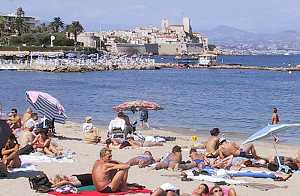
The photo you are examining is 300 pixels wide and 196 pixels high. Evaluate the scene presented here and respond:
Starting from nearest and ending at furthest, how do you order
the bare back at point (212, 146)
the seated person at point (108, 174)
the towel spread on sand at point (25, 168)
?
the seated person at point (108, 174)
the towel spread on sand at point (25, 168)
the bare back at point (212, 146)

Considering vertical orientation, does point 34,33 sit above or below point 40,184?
above

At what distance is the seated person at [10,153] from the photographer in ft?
38.8

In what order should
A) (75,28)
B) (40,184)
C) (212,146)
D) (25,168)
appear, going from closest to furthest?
(40,184) → (25,168) → (212,146) → (75,28)

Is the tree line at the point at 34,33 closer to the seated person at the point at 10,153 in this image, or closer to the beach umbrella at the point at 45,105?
the beach umbrella at the point at 45,105

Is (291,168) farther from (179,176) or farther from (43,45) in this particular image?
(43,45)

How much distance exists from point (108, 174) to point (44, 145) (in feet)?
15.3

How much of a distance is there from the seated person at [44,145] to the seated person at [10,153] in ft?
6.78

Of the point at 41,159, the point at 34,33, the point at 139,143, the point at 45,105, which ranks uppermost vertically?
the point at 34,33

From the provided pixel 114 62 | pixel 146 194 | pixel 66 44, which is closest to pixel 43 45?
pixel 66 44

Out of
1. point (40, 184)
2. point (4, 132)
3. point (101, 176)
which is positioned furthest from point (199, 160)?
point (4, 132)

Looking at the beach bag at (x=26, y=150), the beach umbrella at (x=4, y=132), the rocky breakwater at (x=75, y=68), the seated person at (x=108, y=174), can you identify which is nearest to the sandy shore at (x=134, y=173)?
the beach umbrella at (x=4, y=132)

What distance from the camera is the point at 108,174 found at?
10.2 m

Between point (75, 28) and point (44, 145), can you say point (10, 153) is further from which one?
point (75, 28)

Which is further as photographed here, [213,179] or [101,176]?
[213,179]
